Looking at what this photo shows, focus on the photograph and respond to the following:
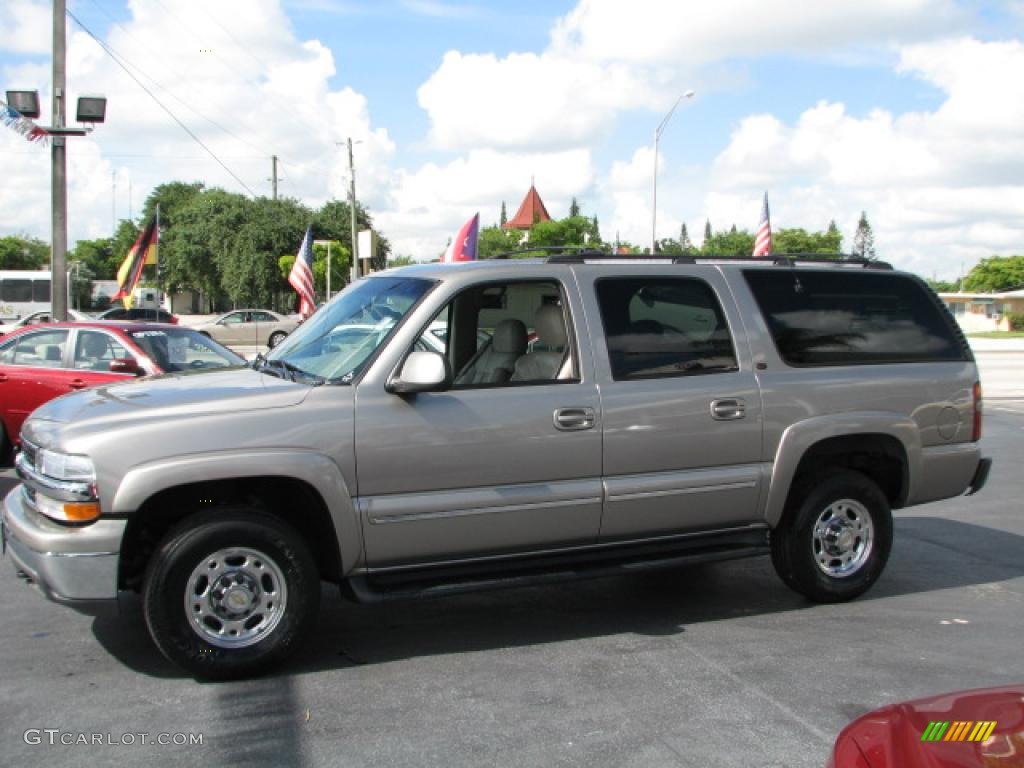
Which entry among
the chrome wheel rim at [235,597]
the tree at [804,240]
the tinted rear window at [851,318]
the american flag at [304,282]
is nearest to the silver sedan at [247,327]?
the american flag at [304,282]

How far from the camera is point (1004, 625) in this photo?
5656 mm

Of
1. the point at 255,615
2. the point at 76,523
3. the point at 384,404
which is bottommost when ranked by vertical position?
the point at 255,615

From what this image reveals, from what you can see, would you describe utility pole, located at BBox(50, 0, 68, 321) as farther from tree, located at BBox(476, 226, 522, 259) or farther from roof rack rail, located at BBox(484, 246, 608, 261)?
tree, located at BBox(476, 226, 522, 259)

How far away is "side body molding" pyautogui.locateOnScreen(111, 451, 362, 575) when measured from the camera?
437 cm

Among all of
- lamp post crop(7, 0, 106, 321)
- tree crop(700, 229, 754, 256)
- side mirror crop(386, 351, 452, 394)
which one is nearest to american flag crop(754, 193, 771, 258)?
lamp post crop(7, 0, 106, 321)

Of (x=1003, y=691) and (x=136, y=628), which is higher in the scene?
(x=1003, y=691)

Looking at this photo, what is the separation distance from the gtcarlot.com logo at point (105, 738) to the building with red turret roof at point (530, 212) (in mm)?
128862

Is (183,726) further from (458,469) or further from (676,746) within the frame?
(676,746)

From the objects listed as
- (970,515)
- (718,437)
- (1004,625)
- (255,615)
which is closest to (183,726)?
(255,615)

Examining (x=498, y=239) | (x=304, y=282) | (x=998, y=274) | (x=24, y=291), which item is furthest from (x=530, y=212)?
(x=304, y=282)

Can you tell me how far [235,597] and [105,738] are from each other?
2.65 feet

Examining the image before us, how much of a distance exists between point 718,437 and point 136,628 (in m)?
3.28

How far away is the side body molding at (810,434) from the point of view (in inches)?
222

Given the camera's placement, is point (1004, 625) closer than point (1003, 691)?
No
